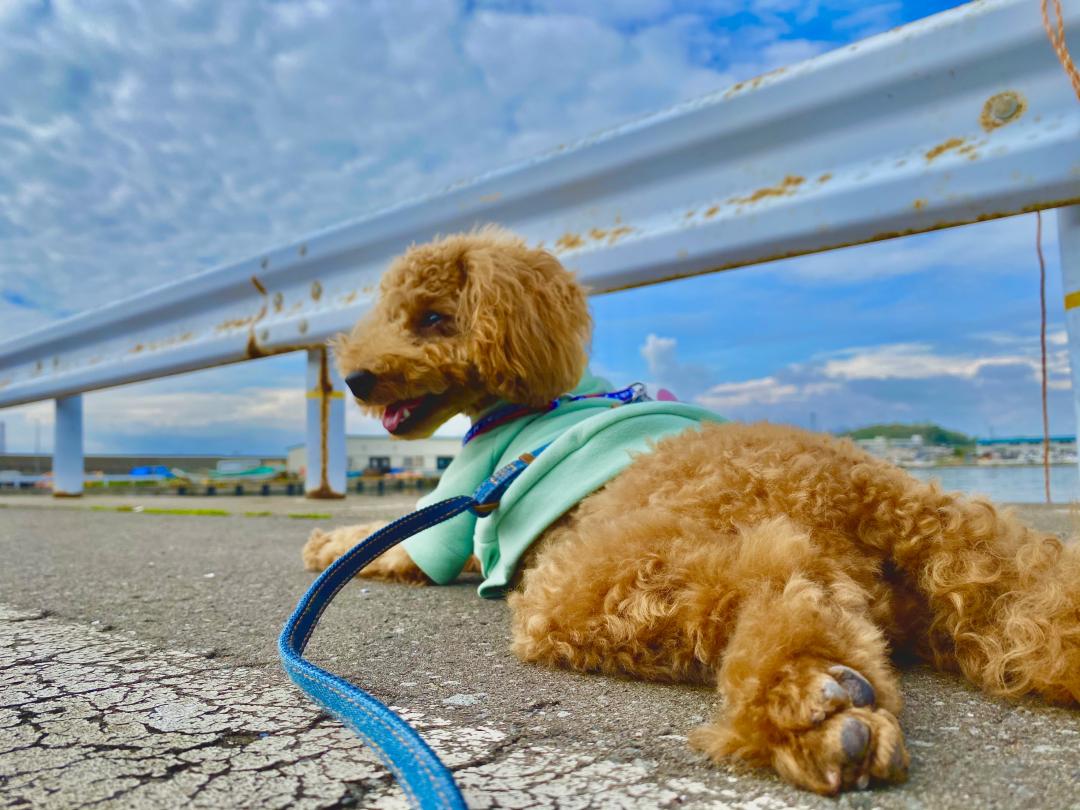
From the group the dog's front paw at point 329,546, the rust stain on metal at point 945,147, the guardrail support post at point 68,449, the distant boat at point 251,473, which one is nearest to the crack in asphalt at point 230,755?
the dog's front paw at point 329,546

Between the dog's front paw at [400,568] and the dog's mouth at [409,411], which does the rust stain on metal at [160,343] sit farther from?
the dog's front paw at [400,568]

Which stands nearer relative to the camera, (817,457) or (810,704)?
(810,704)

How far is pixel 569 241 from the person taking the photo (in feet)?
12.0

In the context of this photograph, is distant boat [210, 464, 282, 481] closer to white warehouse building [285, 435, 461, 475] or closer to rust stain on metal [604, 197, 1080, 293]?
white warehouse building [285, 435, 461, 475]

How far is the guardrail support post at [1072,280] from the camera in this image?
246 cm

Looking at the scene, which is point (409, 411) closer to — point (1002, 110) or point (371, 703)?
point (371, 703)

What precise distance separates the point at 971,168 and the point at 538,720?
7.46 feet

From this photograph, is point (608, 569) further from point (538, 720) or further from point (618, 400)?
point (618, 400)

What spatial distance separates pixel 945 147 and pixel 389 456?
260 inches

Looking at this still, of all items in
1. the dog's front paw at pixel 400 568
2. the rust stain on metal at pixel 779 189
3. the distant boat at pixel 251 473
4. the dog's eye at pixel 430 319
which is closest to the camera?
the dog's front paw at pixel 400 568

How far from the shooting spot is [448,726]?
42.7 inches

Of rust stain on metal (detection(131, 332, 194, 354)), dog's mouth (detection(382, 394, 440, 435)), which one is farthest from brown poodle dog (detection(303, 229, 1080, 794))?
rust stain on metal (detection(131, 332, 194, 354))

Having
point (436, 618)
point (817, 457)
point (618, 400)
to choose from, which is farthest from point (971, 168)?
point (436, 618)

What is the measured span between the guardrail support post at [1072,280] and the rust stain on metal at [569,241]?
187 cm
